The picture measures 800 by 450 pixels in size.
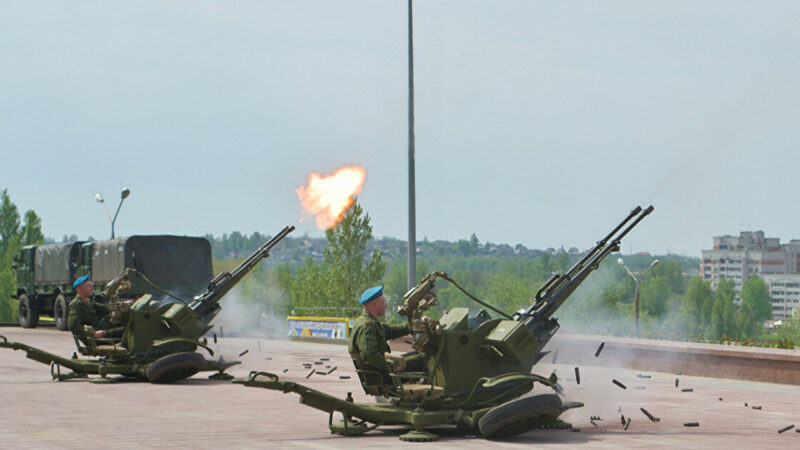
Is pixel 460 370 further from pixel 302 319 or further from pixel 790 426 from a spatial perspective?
pixel 302 319

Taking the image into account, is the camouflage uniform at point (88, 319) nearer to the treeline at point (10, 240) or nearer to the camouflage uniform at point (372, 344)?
the camouflage uniform at point (372, 344)

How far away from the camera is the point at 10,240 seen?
124 meters

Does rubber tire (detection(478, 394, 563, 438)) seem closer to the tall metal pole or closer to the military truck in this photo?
the tall metal pole

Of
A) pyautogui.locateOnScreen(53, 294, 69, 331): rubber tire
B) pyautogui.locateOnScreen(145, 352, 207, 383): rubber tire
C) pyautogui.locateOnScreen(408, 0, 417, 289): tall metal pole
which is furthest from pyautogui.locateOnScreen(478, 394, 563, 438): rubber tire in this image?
pyautogui.locateOnScreen(53, 294, 69, 331): rubber tire

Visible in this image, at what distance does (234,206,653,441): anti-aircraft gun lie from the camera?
538 inches

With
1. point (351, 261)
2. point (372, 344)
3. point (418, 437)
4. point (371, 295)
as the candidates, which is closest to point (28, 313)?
point (351, 261)

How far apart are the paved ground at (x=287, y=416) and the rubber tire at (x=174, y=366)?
0.23 metres

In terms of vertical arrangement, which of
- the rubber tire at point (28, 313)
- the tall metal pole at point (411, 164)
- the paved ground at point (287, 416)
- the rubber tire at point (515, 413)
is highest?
the tall metal pole at point (411, 164)

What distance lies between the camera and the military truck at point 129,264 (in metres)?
40.4

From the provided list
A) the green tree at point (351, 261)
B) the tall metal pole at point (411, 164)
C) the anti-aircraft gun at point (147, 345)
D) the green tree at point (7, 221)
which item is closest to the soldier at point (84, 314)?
the anti-aircraft gun at point (147, 345)

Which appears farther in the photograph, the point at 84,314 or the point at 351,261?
the point at 351,261

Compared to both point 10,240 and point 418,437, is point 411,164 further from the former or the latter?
point 10,240

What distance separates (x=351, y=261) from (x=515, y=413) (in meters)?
57.3

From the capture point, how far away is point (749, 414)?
17453 mm
